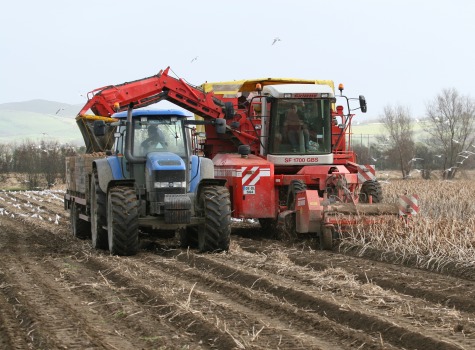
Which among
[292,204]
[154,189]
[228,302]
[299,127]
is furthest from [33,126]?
[228,302]

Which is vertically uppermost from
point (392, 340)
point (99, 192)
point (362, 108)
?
point (362, 108)

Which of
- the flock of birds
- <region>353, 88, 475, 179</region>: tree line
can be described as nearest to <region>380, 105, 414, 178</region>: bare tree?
<region>353, 88, 475, 179</region>: tree line

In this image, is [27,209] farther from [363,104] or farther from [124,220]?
[124,220]

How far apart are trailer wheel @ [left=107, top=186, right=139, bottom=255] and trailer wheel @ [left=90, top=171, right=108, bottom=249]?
29.0 inches

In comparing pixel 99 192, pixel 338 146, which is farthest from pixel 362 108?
pixel 99 192

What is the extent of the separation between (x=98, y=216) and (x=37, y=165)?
30599 millimetres

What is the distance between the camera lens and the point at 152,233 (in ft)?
43.9

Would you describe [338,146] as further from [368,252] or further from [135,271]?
[135,271]

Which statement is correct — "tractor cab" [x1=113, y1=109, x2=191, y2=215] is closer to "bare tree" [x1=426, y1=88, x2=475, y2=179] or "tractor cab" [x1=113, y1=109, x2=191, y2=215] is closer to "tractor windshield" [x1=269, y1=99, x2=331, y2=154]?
"tractor windshield" [x1=269, y1=99, x2=331, y2=154]

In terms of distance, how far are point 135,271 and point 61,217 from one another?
36.7ft

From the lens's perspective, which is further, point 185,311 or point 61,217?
point 61,217

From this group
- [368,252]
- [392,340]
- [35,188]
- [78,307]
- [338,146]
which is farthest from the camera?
[35,188]

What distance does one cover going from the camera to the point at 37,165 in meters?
42.1

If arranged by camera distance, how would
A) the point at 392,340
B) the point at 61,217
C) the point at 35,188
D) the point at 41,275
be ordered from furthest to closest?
the point at 35,188 < the point at 61,217 < the point at 41,275 < the point at 392,340
